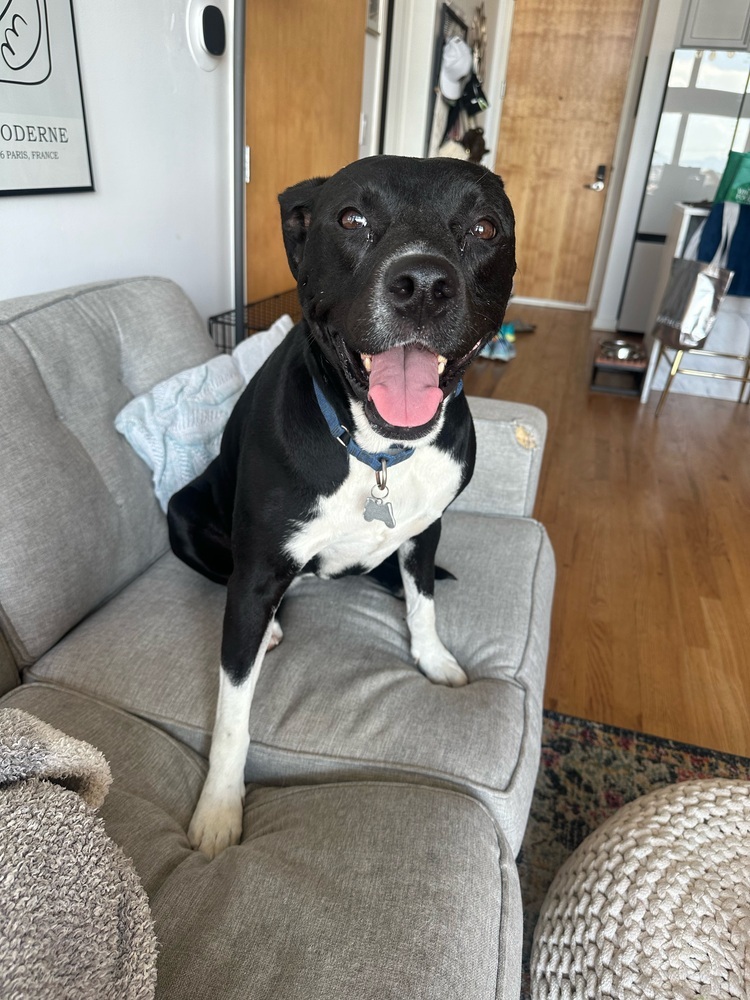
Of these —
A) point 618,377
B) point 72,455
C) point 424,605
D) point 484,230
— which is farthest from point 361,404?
point 618,377

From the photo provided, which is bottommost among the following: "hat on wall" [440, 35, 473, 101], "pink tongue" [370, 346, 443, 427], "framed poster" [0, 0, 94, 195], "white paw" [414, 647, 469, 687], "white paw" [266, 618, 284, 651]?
"white paw" [414, 647, 469, 687]

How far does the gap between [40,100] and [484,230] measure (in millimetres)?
1073

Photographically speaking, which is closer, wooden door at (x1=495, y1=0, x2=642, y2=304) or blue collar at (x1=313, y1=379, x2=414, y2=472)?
blue collar at (x1=313, y1=379, x2=414, y2=472)

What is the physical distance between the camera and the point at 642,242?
557 cm

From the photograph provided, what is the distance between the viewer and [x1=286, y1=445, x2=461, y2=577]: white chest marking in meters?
1.19

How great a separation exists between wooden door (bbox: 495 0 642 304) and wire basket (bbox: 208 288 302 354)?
4.00 metres

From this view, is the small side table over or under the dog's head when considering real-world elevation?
under

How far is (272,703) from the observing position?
123cm

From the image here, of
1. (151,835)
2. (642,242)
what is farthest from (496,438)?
(642,242)

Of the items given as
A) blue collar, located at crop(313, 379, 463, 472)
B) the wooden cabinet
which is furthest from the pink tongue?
the wooden cabinet

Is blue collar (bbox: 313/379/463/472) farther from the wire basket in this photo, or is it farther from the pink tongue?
the wire basket

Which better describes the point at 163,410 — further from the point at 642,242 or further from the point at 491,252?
the point at 642,242

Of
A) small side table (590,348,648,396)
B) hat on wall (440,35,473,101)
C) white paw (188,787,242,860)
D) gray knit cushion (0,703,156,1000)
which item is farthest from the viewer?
small side table (590,348,648,396)

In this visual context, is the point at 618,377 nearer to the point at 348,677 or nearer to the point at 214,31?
the point at 214,31
